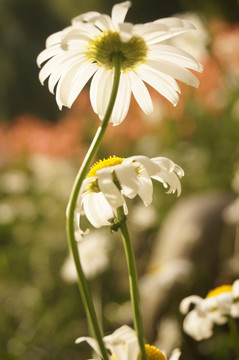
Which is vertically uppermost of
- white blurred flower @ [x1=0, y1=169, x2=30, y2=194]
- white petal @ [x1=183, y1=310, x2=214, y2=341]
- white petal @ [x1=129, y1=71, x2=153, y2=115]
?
white petal @ [x1=129, y1=71, x2=153, y2=115]

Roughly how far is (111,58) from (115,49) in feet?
0.05

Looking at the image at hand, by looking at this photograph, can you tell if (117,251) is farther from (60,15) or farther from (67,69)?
(60,15)

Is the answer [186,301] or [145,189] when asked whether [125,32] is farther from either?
[186,301]

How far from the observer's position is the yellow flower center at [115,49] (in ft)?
1.25

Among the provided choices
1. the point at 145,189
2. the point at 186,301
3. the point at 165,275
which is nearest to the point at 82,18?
the point at 145,189

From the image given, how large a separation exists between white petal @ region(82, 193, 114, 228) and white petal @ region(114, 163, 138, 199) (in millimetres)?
62

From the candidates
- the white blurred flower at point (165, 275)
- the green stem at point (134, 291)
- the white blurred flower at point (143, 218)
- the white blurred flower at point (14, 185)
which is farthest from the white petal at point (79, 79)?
the white blurred flower at point (14, 185)

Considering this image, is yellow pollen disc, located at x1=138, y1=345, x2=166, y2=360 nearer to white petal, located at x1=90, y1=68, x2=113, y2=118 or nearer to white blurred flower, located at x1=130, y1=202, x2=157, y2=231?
white petal, located at x1=90, y1=68, x2=113, y2=118

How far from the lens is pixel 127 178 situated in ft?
1.12

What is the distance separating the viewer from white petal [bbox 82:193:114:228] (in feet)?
1.35

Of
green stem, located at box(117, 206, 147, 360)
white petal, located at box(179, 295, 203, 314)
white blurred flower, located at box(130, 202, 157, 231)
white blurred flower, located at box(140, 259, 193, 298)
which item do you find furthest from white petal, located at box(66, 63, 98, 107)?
white blurred flower, located at box(130, 202, 157, 231)

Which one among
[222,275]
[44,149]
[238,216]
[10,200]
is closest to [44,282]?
[10,200]

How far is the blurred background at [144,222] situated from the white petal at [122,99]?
26 centimetres

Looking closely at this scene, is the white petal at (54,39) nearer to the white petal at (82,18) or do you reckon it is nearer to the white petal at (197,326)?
the white petal at (82,18)
